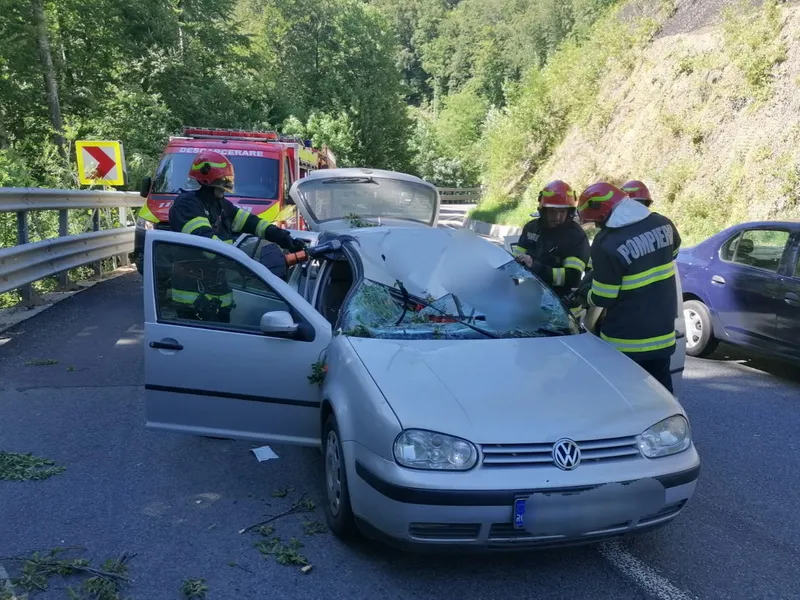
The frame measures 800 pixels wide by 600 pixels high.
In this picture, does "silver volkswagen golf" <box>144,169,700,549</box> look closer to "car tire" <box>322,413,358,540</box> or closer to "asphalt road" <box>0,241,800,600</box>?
"car tire" <box>322,413,358,540</box>

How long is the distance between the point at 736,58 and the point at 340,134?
18.0 meters

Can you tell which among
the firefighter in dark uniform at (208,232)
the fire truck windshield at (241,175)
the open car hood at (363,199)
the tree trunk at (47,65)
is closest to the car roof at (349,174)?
the open car hood at (363,199)

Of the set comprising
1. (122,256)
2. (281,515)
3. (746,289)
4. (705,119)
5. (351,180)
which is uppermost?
(705,119)

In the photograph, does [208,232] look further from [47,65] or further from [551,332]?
[47,65]

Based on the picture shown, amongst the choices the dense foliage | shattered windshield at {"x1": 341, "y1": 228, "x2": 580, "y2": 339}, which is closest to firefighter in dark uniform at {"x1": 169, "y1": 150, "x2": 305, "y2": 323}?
shattered windshield at {"x1": 341, "y1": 228, "x2": 580, "y2": 339}

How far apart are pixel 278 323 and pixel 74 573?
5.05 feet

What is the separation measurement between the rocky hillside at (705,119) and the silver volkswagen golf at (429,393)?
1183 centimetres

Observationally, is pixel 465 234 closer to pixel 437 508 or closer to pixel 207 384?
pixel 207 384

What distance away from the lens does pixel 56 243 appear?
9.58 m

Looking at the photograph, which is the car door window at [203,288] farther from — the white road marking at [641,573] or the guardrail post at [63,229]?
the guardrail post at [63,229]

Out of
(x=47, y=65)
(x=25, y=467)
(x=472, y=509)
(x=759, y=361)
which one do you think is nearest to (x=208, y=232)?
(x=25, y=467)

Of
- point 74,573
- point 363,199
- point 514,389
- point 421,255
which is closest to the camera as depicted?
point 74,573

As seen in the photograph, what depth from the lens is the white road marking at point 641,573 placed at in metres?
3.26

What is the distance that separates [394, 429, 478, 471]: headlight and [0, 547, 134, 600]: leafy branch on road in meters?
1.36
